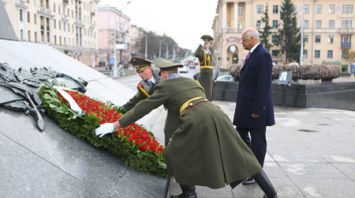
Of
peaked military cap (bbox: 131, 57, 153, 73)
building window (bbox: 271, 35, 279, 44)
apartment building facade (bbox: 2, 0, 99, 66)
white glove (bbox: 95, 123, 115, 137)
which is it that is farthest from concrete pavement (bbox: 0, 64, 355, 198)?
building window (bbox: 271, 35, 279, 44)

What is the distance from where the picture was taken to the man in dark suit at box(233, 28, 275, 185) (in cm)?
405

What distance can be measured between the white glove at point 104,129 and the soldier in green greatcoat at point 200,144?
1.22 feet

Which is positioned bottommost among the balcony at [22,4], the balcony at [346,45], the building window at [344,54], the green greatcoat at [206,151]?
the green greatcoat at [206,151]

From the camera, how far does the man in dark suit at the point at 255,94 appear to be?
4.05 metres

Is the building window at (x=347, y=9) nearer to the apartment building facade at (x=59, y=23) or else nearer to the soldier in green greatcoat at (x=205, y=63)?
the apartment building facade at (x=59, y=23)

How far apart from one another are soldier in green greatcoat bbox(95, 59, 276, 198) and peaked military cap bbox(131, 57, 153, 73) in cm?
110

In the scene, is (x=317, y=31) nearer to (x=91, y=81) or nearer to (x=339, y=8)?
(x=339, y=8)

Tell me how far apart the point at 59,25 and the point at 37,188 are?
63722 mm

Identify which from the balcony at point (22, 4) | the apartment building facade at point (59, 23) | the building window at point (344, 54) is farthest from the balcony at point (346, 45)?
the balcony at point (22, 4)

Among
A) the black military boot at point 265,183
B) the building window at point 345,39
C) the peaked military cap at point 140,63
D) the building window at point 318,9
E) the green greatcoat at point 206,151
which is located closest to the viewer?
the green greatcoat at point 206,151

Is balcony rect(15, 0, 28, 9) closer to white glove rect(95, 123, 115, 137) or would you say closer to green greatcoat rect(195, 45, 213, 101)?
green greatcoat rect(195, 45, 213, 101)

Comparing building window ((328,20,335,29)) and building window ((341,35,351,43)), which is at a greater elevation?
building window ((328,20,335,29))

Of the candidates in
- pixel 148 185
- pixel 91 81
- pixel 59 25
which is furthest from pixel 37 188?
pixel 59 25

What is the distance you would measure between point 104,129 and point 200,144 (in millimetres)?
1027
